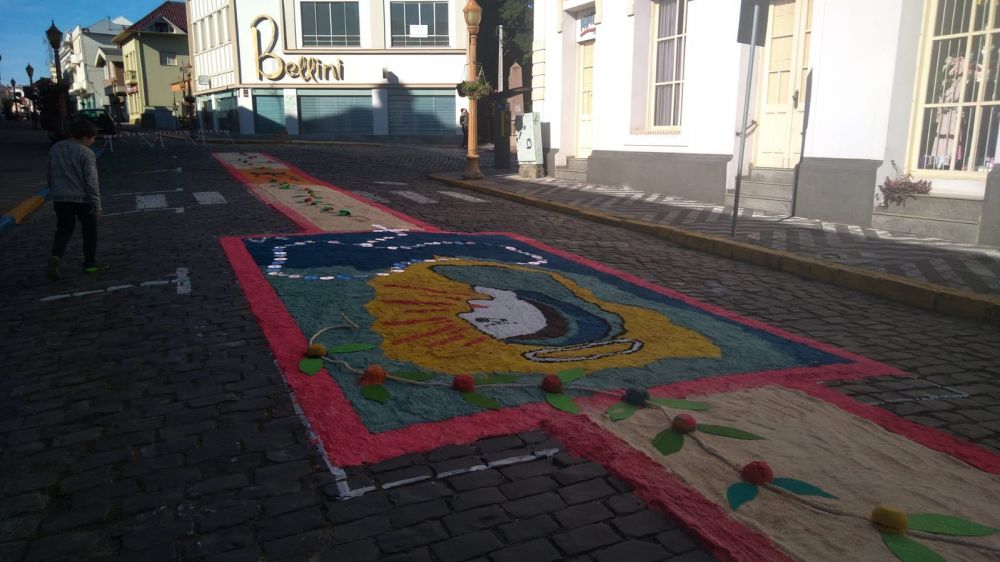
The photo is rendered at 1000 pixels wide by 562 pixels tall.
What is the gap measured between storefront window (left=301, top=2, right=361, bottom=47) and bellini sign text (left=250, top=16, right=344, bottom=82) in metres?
1.03

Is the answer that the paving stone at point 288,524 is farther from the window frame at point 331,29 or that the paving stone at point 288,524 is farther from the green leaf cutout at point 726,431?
the window frame at point 331,29

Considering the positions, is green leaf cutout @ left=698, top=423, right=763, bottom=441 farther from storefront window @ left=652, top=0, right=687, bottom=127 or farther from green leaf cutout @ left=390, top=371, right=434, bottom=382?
storefront window @ left=652, top=0, right=687, bottom=127

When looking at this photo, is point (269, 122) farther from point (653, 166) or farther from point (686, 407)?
point (686, 407)

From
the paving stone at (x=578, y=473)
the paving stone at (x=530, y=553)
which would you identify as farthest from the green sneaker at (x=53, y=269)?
the paving stone at (x=530, y=553)

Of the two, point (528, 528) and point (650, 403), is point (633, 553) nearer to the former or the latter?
point (528, 528)

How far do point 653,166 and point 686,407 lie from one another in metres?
10.5

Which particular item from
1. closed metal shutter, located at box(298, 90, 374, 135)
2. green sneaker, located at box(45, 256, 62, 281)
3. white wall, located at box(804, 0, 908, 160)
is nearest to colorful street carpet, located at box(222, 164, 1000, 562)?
green sneaker, located at box(45, 256, 62, 281)

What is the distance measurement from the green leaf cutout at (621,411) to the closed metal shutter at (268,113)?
37.0 m

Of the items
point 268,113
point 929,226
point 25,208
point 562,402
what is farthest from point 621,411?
point 268,113

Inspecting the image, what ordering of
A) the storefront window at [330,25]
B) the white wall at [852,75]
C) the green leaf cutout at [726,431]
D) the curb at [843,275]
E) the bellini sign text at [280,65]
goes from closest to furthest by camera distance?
the green leaf cutout at [726,431] → the curb at [843,275] → the white wall at [852,75] → the storefront window at [330,25] → the bellini sign text at [280,65]

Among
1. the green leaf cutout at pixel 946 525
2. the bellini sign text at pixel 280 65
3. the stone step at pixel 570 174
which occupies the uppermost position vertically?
the bellini sign text at pixel 280 65

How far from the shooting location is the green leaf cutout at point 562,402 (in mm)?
3512

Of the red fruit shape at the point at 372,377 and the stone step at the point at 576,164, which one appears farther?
the stone step at the point at 576,164

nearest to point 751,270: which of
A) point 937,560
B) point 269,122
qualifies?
point 937,560
